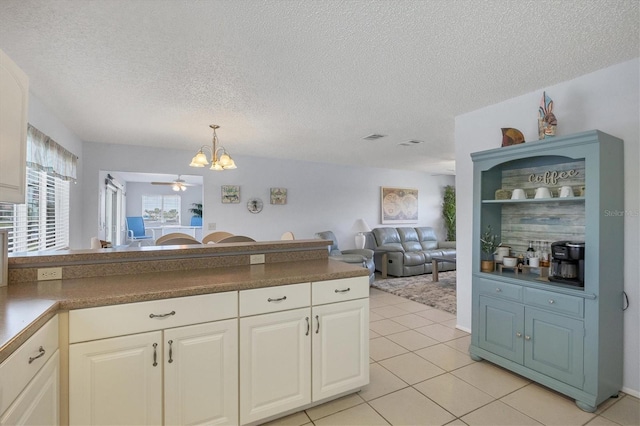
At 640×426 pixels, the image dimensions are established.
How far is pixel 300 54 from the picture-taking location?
213 centimetres

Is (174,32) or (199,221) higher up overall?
(174,32)

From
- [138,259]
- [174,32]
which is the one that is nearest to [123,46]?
[174,32]

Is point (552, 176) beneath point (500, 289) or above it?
above

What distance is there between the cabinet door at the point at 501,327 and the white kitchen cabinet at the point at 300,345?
1.22 m

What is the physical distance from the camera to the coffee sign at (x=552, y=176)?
8.23ft

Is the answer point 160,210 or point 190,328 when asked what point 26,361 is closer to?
point 190,328

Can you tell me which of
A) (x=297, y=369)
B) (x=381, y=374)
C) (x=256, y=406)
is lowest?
(x=381, y=374)

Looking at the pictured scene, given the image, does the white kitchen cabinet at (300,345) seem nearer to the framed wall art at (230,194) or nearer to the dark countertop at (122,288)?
the dark countertop at (122,288)

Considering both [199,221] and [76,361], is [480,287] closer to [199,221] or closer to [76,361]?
[76,361]

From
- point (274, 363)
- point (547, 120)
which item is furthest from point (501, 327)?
point (274, 363)

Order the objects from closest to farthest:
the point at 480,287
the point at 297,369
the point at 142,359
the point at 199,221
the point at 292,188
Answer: the point at 142,359 < the point at 297,369 < the point at 480,287 < the point at 292,188 < the point at 199,221

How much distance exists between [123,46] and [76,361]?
1.85 meters

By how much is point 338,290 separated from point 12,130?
6.34ft

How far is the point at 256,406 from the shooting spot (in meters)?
1.80
